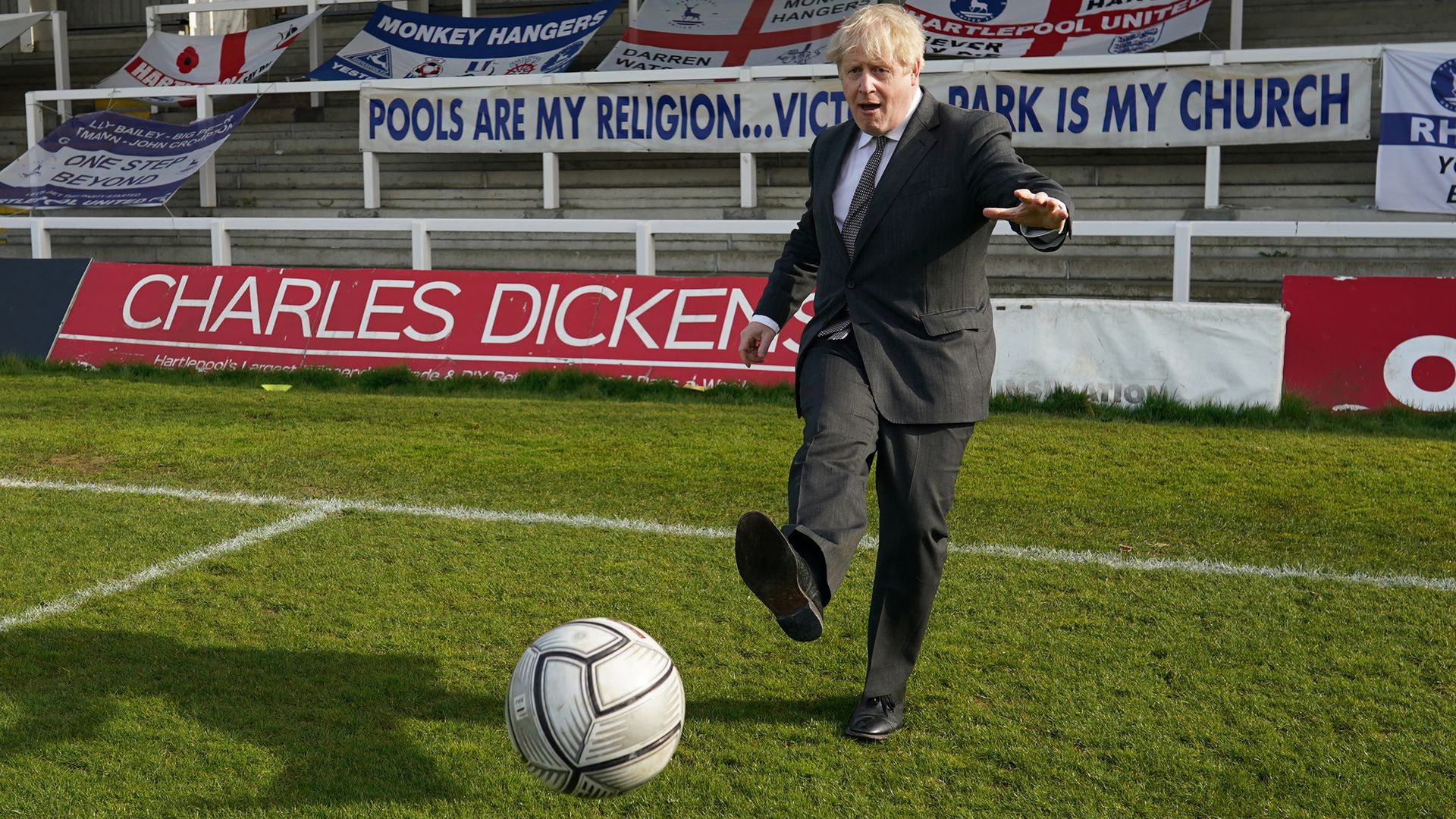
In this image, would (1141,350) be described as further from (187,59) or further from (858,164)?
(187,59)

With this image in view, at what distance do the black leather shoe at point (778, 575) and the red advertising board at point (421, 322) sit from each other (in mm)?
6221

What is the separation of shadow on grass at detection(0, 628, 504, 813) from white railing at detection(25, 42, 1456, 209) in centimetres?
1011

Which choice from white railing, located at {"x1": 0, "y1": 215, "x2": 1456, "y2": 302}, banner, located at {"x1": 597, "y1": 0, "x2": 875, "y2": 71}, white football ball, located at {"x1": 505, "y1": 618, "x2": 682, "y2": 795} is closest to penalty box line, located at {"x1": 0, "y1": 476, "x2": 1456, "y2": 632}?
white football ball, located at {"x1": 505, "y1": 618, "x2": 682, "y2": 795}

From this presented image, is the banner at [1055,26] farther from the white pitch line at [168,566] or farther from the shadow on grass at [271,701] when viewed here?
the shadow on grass at [271,701]

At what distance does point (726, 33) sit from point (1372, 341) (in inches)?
372

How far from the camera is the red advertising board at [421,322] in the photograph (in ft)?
32.1

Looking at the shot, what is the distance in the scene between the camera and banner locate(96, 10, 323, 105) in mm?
17453

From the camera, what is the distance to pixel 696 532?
6074 millimetres

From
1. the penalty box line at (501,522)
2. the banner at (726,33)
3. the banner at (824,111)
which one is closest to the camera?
the penalty box line at (501,522)

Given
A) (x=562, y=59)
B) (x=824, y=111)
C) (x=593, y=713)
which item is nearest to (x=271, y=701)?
(x=593, y=713)

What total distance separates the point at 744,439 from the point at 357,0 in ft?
42.1

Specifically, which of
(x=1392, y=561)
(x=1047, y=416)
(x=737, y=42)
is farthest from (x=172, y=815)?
(x=737, y=42)

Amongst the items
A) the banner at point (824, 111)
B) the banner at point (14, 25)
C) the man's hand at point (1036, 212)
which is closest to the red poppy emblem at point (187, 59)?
the banner at point (14, 25)

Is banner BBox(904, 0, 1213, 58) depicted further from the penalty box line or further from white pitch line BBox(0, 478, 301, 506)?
white pitch line BBox(0, 478, 301, 506)
